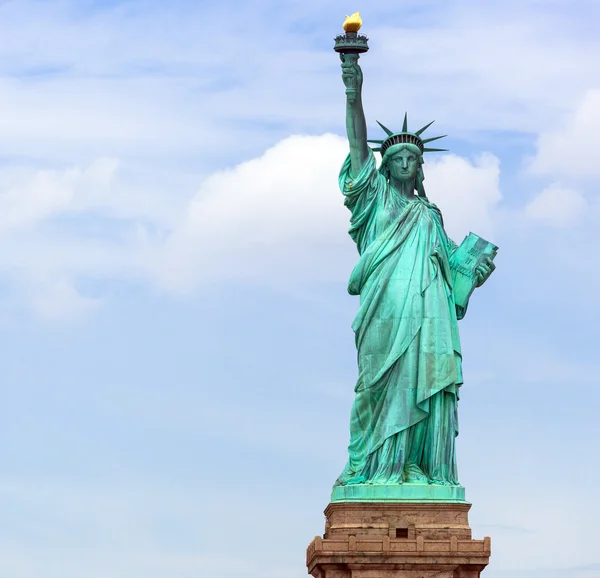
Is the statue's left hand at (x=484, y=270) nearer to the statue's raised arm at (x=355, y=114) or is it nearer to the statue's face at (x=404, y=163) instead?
the statue's face at (x=404, y=163)

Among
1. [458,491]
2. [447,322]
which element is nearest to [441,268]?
[447,322]

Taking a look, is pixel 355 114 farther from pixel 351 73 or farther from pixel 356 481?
pixel 356 481

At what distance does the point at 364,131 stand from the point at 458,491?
6.85m

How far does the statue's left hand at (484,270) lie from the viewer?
4119cm

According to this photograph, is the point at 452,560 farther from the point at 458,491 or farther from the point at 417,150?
the point at 417,150

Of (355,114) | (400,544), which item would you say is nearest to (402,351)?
(400,544)

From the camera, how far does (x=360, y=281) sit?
4091 centimetres

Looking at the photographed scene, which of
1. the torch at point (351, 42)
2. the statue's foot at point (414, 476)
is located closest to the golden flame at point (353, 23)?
the torch at point (351, 42)

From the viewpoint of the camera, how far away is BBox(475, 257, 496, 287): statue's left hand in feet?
135

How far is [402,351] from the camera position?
40.0 m

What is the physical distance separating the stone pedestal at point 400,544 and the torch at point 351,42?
7.62 metres

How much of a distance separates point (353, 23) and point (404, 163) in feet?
8.98

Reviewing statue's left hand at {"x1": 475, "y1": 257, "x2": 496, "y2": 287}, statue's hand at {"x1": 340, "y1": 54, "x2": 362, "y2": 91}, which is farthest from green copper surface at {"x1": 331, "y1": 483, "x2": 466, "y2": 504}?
statue's hand at {"x1": 340, "y1": 54, "x2": 362, "y2": 91}

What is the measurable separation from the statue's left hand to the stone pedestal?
4.40m
